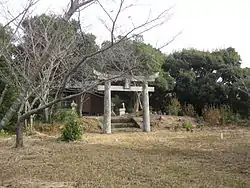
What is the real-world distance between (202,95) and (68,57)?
11784 millimetres

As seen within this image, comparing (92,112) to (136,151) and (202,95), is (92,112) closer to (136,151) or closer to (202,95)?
(202,95)

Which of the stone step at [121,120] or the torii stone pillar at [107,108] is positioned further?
the stone step at [121,120]

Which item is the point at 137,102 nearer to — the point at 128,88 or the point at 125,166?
the point at 128,88

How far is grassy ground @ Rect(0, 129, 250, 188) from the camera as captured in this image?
4219 mm

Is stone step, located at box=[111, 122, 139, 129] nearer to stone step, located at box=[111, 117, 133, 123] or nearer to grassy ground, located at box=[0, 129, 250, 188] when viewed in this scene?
stone step, located at box=[111, 117, 133, 123]

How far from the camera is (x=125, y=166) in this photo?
17.2 feet

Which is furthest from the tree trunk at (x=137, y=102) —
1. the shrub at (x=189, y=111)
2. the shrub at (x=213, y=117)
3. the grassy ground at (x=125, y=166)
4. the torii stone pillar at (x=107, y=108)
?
the grassy ground at (x=125, y=166)

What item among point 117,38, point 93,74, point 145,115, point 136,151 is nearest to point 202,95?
point 145,115

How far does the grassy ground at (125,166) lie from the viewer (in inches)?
166

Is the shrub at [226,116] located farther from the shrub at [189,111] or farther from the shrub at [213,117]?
the shrub at [189,111]

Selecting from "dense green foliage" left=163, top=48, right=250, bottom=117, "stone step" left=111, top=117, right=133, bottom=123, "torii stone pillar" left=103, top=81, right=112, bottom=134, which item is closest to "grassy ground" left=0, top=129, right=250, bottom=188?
"torii stone pillar" left=103, top=81, right=112, bottom=134

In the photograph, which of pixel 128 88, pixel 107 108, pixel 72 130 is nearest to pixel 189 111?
pixel 128 88

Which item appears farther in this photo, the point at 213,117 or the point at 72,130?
the point at 213,117

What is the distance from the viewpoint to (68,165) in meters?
5.43
